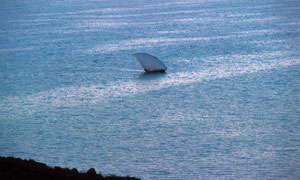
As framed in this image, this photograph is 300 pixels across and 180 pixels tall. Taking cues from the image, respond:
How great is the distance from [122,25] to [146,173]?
56500mm

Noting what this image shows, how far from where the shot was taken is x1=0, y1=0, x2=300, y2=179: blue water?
65.2ft

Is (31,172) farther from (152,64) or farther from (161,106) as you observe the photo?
(152,64)

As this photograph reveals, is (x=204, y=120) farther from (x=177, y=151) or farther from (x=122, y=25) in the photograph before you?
(x=122, y=25)

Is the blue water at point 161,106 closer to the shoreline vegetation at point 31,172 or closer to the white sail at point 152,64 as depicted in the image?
the white sail at point 152,64

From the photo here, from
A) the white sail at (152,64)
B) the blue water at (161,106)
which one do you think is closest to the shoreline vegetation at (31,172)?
the blue water at (161,106)

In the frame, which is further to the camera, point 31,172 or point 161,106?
point 161,106

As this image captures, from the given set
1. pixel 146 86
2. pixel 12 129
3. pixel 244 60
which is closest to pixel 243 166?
pixel 12 129

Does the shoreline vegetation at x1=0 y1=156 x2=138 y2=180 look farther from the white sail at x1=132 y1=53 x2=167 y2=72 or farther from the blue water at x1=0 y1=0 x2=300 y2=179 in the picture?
the white sail at x1=132 y1=53 x2=167 y2=72

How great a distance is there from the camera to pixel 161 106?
28.3m

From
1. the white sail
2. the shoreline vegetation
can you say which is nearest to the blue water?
the white sail

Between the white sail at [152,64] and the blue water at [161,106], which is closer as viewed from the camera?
the blue water at [161,106]

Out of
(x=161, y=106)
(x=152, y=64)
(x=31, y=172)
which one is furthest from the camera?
(x=152, y=64)

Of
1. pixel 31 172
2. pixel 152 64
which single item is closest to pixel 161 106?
pixel 152 64

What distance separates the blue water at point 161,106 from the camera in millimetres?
19875
